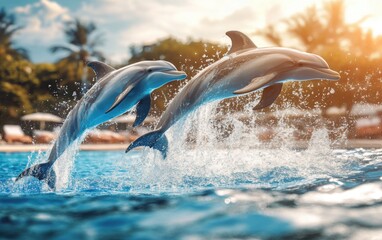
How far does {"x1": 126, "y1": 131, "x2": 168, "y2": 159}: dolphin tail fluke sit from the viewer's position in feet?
22.1

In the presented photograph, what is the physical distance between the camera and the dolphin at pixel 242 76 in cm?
627

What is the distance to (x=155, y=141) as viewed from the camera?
6816 mm

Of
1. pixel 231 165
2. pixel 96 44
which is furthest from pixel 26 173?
pixel 96 44

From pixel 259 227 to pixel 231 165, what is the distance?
16.2 ft

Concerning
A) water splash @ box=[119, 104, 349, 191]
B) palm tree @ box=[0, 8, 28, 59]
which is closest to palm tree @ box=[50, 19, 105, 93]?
palm tree @ box=[0, 8, 28, 59]

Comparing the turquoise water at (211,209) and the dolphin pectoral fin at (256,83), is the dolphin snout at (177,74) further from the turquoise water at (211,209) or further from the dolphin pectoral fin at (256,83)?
the turquoise water at (211,209)

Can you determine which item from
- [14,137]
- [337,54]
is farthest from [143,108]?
[337,54]

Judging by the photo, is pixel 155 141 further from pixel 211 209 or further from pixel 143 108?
pixel 211 209

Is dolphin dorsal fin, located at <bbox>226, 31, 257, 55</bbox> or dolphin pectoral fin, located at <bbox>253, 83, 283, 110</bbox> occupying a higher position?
dolphin dorsal fin, located at <bbox>226, 31, 257, 55</bbox>

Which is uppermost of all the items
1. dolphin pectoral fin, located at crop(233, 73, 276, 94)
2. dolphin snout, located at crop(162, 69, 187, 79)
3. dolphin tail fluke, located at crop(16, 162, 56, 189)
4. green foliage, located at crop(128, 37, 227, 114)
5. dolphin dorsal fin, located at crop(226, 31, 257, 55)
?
green foliage, located at crop(128, 37, 227, 114)

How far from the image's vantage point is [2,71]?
33.5 metres

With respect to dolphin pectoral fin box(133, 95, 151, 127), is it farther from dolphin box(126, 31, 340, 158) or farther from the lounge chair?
the lounge chair

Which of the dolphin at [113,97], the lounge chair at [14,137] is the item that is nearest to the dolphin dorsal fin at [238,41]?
the dolphin at [113,97]

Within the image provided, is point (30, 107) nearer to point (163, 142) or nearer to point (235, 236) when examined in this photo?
point (163, 142)
